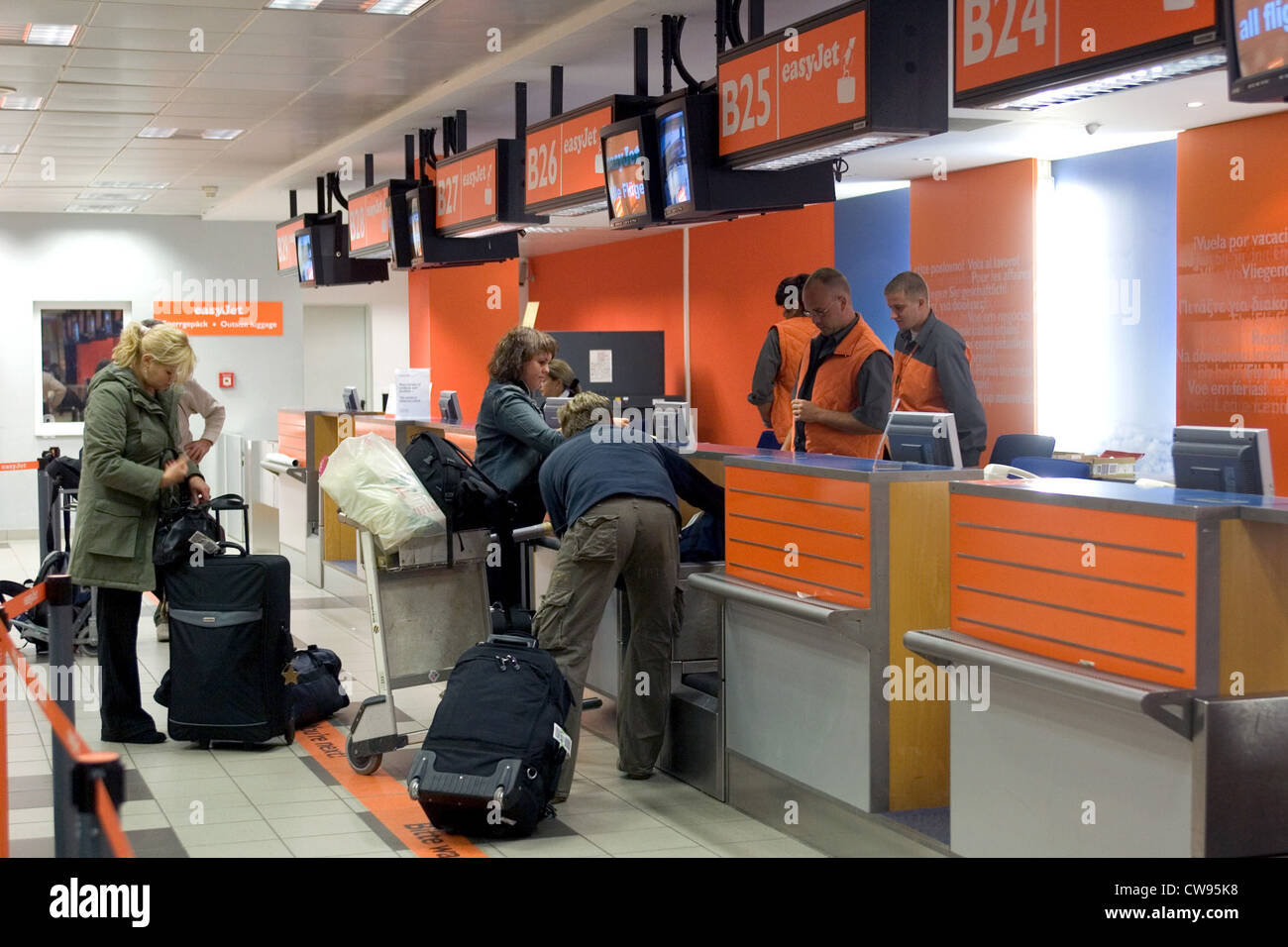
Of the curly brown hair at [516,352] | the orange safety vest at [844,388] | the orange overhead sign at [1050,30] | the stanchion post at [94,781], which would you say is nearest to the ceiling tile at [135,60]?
the curly brown hair at [516,352]

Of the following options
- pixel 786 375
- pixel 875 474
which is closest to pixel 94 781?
pixel 875 474

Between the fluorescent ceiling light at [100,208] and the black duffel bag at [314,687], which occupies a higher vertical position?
the fluorescent ceiling light at [100,208]

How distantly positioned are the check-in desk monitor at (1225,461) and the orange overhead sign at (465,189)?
191 inches

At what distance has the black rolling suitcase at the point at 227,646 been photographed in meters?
5.51

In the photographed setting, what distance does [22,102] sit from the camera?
8.73m

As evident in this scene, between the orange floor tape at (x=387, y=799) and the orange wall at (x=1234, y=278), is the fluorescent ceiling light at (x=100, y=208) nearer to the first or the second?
the orange floor tape at (x=387, y=799)

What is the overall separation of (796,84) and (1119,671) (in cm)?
244

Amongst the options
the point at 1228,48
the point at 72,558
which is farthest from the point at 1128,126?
the point at 72,558

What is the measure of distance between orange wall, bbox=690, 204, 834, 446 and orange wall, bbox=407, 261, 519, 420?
2020mm

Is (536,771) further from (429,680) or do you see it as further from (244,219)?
(244,219)

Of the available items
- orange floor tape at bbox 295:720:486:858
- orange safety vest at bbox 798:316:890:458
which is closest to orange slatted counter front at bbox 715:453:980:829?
orange safety vest at bbox 798:316:890:458

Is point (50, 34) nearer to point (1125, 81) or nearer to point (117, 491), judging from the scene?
point (117, 491)
